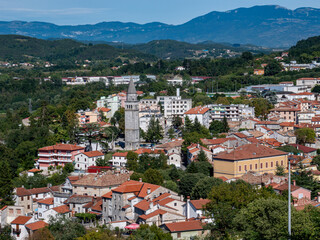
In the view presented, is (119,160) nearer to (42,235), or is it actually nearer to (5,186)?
(5,186)

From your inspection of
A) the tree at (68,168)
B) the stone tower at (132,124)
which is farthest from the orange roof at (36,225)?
the stone tower at (132,124)

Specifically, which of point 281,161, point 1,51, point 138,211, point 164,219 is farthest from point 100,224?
point 1,51

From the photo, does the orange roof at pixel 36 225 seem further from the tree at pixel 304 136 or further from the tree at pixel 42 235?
the tree at pixel 304 136

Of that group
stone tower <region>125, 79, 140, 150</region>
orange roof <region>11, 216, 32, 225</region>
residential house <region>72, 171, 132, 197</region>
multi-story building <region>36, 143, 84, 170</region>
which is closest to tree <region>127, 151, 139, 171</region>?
multi-story building <region>36, 143, 84, 170</region>

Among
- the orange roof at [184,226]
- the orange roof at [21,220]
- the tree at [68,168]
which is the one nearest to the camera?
the orange roof at [184,226]

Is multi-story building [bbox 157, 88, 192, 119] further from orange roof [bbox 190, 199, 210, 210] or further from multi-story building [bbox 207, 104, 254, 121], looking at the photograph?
orange roof [bbox 190, 199, 210, 210]

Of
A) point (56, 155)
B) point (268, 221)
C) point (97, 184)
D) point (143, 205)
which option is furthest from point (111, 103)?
point (268, 221)

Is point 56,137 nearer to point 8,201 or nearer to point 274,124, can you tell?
point 8,201
